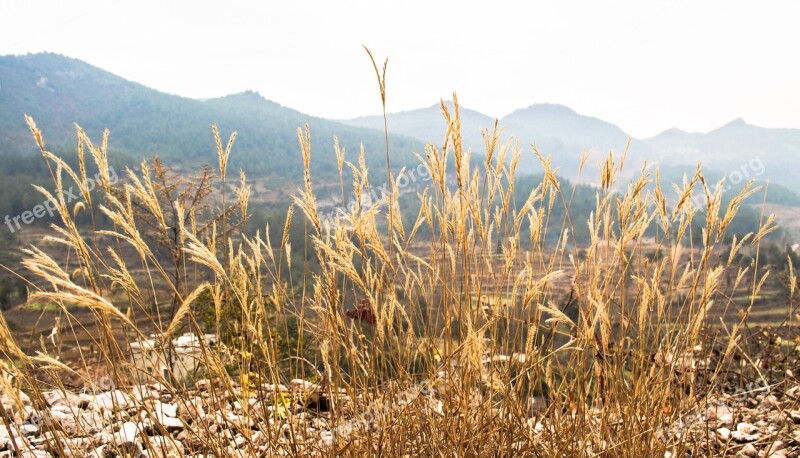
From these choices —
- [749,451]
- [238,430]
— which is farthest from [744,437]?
[238,430]

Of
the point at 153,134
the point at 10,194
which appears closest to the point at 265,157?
the point at 153,134

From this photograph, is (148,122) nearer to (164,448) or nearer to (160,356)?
(160,356)

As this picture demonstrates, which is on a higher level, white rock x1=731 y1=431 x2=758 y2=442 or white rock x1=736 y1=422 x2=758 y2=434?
white rock x1=731 y1=431 x2=758 y2=442

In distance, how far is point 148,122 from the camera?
362ft

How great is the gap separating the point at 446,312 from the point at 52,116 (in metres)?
152

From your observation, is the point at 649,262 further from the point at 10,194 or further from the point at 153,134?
the point at 153,134

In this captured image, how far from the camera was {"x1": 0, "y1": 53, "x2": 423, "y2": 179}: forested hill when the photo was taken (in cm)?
9438

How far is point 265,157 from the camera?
95.8 meters

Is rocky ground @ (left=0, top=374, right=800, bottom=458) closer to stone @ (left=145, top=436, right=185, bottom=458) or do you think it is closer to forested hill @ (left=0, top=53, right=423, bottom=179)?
stone @ (left=145, top=436, right=185, bottom=458)
